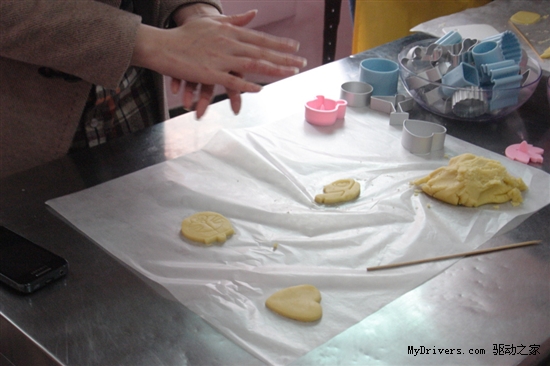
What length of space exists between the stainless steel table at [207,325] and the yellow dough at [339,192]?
0.21 m

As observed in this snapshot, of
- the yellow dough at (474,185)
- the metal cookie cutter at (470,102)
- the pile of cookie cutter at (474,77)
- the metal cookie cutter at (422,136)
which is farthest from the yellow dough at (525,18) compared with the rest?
the yellow dough at (474,185)

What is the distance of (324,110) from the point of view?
123 cm

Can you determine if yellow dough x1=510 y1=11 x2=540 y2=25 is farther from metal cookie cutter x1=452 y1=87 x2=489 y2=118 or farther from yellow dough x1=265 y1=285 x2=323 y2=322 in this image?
yellow dough x1=265 y1=285 x2=323 y2=322

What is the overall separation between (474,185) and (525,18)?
0.98 metres

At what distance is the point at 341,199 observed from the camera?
968mm

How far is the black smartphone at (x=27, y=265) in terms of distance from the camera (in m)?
0.77

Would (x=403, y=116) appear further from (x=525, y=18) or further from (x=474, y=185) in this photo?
(x=525, y=18)

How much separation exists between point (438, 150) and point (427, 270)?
1.24ft

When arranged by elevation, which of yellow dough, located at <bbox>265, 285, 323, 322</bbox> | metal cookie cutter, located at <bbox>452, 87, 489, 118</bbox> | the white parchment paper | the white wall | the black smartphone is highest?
metal cookie cutter, located at <bbox>452, 87, 489, 118</bbox>

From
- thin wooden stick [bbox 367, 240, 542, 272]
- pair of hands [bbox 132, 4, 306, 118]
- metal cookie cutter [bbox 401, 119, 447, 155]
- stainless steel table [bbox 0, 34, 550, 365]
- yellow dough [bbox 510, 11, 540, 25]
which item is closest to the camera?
stainless steel table [bbox 0, 34, 550, 365]

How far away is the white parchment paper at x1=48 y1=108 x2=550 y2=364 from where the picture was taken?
759 millimetres

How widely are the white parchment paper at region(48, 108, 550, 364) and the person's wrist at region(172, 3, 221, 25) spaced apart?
0.23 meters

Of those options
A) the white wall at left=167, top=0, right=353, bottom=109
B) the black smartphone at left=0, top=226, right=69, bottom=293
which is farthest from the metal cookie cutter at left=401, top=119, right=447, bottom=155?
the white wall at left=167, top=0, right=353, bottom=109

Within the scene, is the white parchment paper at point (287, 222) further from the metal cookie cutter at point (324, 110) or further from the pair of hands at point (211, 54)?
the pair of hands at point (211, 54)
